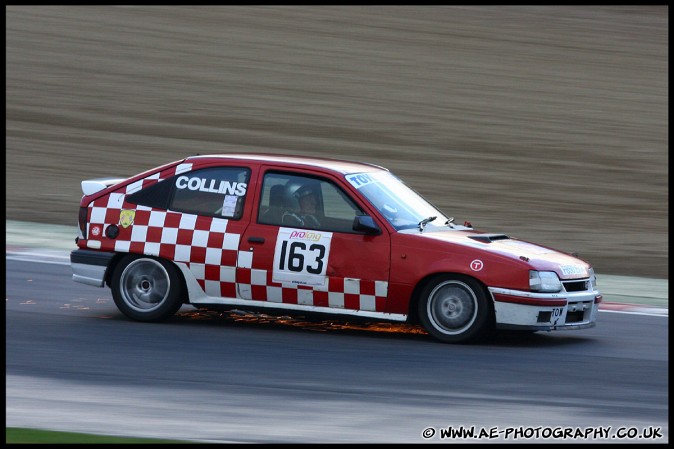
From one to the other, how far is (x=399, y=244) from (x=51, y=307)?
11.2 feet

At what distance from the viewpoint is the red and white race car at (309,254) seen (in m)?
9.44

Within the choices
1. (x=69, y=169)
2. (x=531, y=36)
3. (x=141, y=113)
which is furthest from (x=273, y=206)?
(x=531, y=36)

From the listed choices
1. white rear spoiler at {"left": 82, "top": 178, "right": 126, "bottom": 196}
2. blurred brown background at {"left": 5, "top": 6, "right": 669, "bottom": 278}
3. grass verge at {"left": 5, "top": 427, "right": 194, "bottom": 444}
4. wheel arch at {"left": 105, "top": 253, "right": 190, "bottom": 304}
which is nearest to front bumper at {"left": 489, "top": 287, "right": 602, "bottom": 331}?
wheel arch at {"left": 105, "top": 253, "right": 190, "bottom": 304}

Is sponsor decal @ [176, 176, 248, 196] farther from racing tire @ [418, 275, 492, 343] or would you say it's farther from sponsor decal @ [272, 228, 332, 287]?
racing tire @ [418, 275, 492, 343]

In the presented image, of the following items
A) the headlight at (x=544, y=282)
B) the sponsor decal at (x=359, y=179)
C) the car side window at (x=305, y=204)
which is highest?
the sponsor decal at (x=359, y=179)

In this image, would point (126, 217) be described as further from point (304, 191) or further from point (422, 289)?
point (422, 289)

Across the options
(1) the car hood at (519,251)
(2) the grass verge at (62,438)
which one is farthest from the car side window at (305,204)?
(2) the grass verge at (62,438)

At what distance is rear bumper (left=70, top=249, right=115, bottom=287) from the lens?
402 inches

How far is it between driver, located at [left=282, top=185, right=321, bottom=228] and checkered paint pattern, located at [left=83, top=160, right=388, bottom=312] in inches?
15.7

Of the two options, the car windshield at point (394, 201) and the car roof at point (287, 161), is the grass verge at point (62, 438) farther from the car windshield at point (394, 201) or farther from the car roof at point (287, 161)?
the car roof at point (287, 161)

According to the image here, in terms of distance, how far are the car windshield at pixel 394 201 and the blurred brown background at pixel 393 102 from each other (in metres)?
4.48

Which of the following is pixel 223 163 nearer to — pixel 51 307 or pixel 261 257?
pixel 261 257

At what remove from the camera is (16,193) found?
1772cm

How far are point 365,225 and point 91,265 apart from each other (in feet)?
7.95
